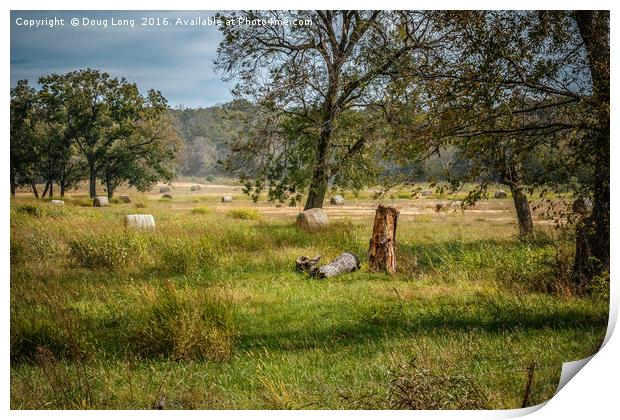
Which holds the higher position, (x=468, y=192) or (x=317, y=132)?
(x=317, y=132)

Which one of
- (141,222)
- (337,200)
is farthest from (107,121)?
(337,200)

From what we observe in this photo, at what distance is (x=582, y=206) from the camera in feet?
18.6

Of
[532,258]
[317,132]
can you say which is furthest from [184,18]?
[532,258]

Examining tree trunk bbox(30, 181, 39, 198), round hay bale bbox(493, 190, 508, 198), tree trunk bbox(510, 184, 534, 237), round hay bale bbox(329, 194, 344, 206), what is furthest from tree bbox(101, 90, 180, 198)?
tree trunk bbox(510, 184, 534, 237)

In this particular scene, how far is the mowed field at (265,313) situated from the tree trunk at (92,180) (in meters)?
0.11

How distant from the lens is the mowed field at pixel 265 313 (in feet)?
14.4

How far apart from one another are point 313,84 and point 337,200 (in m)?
1.32

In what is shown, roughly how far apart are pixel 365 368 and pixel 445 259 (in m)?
2.63

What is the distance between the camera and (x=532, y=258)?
20.6 ft

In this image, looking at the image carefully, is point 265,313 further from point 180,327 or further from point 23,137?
point 23,137

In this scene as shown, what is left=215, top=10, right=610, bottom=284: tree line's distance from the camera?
545cm

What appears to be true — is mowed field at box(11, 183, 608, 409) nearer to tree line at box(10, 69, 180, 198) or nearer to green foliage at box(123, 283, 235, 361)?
green foliage at box(123, 283, 235, 361)
